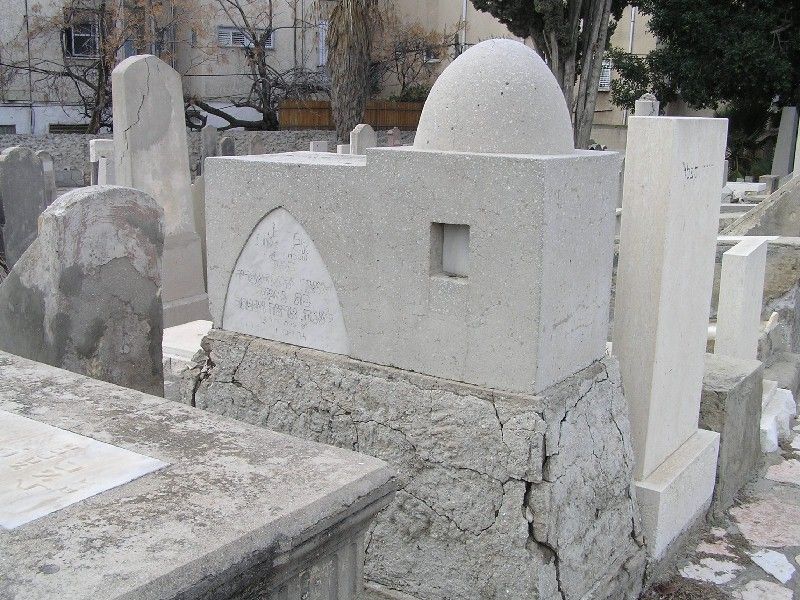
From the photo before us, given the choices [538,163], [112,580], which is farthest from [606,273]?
[112,580]

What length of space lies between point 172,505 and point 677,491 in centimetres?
225

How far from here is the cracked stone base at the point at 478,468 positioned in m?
2.52

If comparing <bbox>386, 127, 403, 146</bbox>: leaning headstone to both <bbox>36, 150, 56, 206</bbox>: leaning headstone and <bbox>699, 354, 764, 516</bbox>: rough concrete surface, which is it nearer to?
<bbox>36, 150, 56, 206</bbox>: leaning headstone

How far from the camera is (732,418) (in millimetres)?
3941

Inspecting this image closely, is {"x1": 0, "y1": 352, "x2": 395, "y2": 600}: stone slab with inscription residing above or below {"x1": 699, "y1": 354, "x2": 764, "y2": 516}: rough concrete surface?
above

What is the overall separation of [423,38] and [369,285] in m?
20.1

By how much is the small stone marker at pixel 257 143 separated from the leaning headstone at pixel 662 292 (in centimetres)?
1542

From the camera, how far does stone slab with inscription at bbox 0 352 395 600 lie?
56.4 inches

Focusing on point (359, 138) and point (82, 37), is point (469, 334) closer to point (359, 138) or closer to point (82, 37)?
point (359, 138)

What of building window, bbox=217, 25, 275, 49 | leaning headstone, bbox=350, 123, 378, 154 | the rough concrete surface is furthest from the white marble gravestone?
building window, bbox=217, 25, 275, 49

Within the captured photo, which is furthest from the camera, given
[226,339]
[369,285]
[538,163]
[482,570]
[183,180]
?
[183,180]

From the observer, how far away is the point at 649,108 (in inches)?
549

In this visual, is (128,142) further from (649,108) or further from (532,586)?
(649,108)

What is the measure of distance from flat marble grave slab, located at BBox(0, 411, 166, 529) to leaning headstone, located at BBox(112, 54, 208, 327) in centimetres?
462
